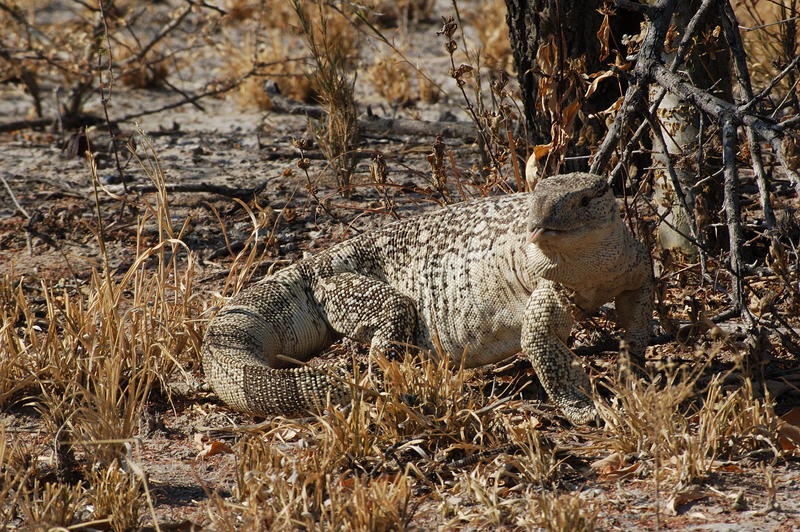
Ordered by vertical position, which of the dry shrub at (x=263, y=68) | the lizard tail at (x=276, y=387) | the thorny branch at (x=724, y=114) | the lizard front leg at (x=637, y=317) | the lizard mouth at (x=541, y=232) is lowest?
the lizard tail at (x=276, y=387)

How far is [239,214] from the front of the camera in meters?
7.39

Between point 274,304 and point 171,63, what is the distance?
6954mm

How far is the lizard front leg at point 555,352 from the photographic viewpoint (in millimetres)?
4398

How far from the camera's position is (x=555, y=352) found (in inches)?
175

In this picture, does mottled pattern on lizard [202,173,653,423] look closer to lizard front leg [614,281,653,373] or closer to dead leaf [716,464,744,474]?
lizard front leg [614,281,653,373]

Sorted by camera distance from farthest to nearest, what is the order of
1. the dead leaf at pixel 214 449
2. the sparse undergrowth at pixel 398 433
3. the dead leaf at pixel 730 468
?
the dead leaf at pixel 214 449 < the dead leaf at pixel 730 468 < the sparse undergrowth at pixel 398 433

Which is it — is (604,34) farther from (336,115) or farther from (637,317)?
(336,115)

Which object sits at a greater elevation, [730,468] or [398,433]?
[398,433]

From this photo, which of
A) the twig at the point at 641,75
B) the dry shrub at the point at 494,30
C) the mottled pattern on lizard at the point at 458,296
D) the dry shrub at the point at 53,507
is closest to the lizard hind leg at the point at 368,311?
the mottled pattern on lizard at the point at 458,296

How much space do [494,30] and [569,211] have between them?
7676 mm

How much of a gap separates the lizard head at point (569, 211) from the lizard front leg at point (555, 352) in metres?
0.44

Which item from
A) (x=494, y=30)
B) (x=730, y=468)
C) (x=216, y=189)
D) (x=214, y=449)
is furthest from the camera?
(x=494, y=30)

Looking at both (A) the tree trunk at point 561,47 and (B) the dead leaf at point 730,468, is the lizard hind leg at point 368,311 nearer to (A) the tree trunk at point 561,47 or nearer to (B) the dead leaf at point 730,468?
(A) the tree trunk at point 561,47

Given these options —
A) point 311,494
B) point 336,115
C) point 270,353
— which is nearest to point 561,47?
point 336,115
